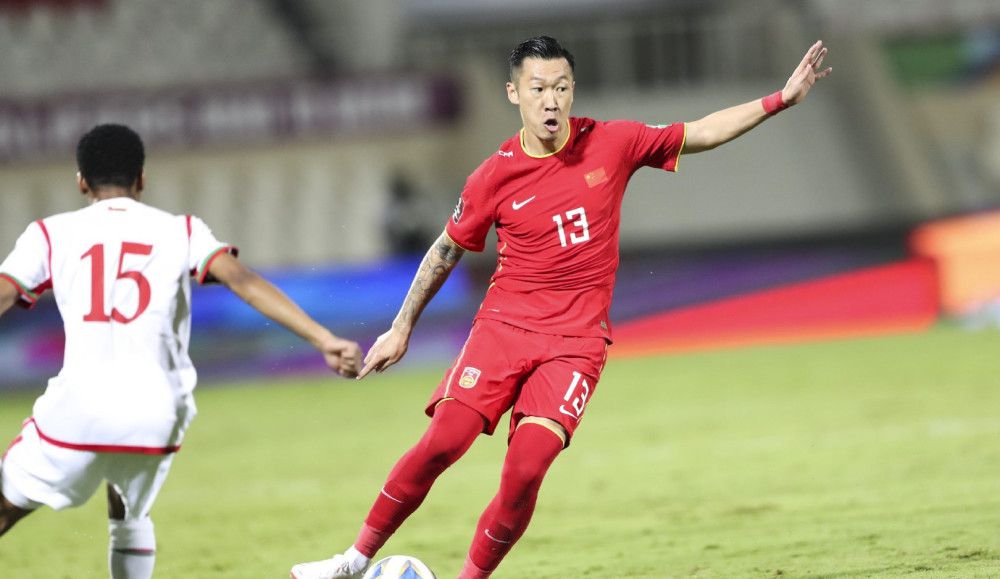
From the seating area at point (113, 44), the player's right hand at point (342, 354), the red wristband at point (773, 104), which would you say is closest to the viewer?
the player's right hand at point (342, 354)

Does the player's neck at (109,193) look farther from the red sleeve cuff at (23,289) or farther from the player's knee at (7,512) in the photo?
the player's knee at (7,512)

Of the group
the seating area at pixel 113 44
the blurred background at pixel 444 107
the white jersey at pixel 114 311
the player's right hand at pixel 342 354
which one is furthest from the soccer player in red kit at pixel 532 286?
the seating area at pixel 113 44

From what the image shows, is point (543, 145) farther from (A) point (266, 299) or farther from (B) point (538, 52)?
(A) point (266, 299)

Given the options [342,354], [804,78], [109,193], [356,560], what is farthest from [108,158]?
[804,78]

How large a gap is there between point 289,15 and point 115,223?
17.5 metres

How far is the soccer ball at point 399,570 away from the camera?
5426 mm

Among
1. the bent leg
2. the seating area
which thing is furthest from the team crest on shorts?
the seating area

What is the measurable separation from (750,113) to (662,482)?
3721 millimetres

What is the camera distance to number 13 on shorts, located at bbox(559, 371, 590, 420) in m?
5.37

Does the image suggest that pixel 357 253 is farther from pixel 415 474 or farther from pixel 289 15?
pixel 415 474

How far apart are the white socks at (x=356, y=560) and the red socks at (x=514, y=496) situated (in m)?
0.43

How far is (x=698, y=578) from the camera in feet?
19.4

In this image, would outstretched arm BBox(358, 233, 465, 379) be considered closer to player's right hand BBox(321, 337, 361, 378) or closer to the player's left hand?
player's right hand BBox(321, 337, 361, 378)

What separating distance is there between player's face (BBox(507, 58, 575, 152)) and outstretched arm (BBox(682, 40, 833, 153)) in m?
0.54
